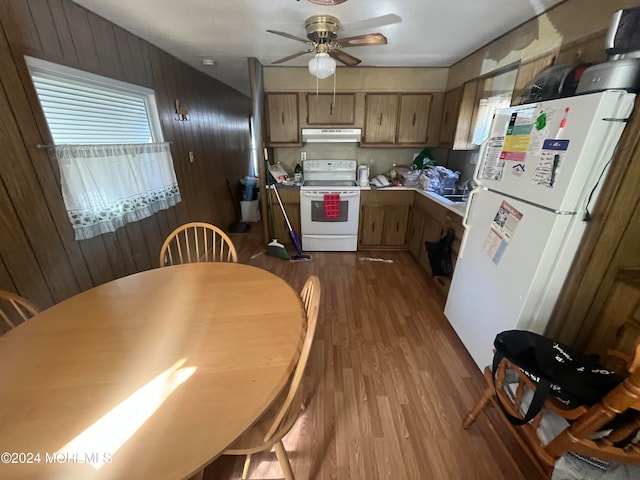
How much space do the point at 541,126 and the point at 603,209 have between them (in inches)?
18.1

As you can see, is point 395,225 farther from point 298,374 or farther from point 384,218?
point 298,374

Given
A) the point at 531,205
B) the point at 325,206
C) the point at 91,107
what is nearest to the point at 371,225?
the point at 325,206

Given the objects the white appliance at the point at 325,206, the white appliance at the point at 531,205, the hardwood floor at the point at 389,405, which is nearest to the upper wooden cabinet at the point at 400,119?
the white appliance at the point at 325,206

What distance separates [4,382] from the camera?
805 mm

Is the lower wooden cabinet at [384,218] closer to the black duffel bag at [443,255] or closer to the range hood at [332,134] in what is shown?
the range hood at [332,134]

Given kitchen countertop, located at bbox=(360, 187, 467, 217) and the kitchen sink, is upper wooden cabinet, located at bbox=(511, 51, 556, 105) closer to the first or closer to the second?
kitchen countertop, located at bbox=(360, 187, 467, 217)

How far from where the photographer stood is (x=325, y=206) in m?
3.23

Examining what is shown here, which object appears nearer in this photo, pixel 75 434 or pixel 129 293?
pixel 75 434

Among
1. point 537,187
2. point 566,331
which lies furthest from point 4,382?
point 566,331

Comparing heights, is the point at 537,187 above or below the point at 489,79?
below

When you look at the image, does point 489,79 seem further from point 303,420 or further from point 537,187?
point 303,420

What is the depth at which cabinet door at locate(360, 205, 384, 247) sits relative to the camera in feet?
11.0

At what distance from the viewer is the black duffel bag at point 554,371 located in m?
0.92

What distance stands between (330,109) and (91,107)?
2.35 meters
